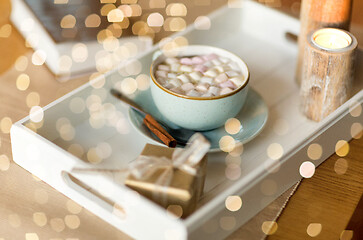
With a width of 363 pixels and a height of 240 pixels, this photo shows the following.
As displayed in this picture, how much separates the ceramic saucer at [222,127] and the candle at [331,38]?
5.5 inches

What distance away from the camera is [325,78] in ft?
2.96

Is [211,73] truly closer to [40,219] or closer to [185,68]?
[185,68]

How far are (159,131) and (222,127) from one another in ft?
0.35

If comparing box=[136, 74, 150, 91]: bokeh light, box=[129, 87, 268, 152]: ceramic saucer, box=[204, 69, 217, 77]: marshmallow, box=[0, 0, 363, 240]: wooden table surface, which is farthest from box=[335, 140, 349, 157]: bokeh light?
box=[136, 74, 150, 91]: bokeh light

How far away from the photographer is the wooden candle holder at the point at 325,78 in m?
0.89

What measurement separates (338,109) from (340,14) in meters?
0.20

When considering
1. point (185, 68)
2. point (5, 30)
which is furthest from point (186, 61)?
point (5, 30)

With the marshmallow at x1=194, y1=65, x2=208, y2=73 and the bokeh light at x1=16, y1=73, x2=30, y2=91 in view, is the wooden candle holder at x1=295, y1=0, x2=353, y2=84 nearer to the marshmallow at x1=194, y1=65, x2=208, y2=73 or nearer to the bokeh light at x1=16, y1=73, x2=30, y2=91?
the marshmallow at x1=194, y1=65, x2=208, y2=73

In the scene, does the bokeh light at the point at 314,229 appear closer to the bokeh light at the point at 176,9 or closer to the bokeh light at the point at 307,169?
the bokeh light at the point at 307,169

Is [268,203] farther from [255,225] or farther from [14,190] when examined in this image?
[14,190]

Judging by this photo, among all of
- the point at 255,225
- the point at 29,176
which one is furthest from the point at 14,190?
the point at 255,225

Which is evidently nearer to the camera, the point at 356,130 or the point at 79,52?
the point at 356,130

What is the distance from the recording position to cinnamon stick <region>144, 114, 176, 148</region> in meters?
0.84

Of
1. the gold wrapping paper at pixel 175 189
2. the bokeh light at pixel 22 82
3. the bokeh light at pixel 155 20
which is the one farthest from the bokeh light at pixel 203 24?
the gold wrapping paper at pixel 175 189
